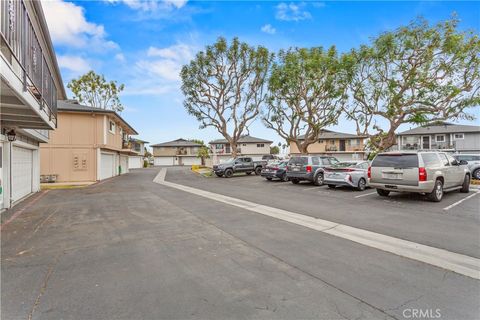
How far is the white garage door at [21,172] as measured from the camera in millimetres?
9367

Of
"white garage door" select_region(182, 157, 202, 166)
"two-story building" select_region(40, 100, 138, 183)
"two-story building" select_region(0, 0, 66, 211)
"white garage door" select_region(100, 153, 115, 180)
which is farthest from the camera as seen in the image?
"white garage door" select_region(182, 157, 202, 166)

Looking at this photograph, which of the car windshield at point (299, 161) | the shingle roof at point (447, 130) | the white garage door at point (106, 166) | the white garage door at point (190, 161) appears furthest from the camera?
the white garage door at point (190, 161)

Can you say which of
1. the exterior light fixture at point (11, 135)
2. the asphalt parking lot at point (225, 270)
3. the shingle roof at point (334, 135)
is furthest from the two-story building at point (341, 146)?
the exterior light fixture at point (11, 135)

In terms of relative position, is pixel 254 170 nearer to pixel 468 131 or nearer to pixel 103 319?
pixel 103 319

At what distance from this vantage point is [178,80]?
2506 cm

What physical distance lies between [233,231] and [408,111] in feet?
55.4

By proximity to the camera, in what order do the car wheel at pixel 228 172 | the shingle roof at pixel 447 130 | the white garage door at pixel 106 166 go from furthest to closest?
the shingle roof at pixel 447 130 < the car wheel at pixel 228 172 < the white garage door at pixel 106 166

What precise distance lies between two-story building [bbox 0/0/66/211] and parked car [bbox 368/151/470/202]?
10.6 m

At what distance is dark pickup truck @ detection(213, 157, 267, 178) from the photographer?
73.7 feet

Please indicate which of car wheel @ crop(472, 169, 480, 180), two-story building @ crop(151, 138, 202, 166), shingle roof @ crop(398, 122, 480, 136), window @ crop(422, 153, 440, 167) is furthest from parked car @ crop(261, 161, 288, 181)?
two-story building @ crop(151, 138, 202, 166)

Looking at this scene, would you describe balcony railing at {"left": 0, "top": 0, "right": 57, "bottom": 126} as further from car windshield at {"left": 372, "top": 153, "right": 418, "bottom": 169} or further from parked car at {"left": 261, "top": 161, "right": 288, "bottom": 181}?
parked car at {"left": 261, "top": 161, "right": 288, "bottom": 181}

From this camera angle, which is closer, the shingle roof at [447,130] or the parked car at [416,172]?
the parked car at [416,172]

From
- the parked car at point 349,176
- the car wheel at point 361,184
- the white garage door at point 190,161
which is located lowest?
the car wheel at point 361,184

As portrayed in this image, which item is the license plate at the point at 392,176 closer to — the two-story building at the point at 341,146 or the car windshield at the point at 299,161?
the car windshield at the point at 299,161
